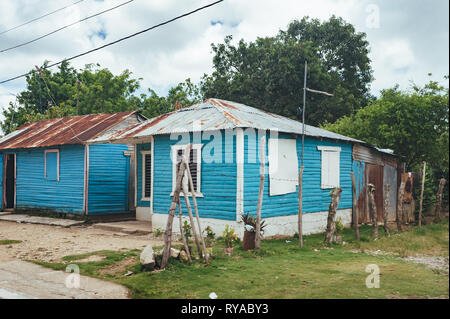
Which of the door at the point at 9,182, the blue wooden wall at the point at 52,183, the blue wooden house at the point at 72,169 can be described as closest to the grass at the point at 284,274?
the blue wooden house at the point at 72,169

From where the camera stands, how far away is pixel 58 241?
11.9 m

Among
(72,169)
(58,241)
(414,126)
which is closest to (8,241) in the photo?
(58,241)

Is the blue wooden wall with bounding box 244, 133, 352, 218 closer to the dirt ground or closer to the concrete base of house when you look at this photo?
the concrete base of house

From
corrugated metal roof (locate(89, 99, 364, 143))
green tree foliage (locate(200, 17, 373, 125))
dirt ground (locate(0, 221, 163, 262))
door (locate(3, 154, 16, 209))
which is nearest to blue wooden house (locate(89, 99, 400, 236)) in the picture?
corrugated metal roof (locate(89, 99, 364, 143))

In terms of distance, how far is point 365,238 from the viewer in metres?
11.9

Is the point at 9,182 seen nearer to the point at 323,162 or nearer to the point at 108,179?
the point at 108,179

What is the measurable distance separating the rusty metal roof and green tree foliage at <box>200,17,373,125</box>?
16.0 meters

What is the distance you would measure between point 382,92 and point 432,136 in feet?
9.80

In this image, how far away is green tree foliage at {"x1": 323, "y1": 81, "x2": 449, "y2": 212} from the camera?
1748 centimetres

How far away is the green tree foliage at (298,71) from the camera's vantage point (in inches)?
1244

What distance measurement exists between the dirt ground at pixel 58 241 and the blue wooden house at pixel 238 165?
1.67 meters

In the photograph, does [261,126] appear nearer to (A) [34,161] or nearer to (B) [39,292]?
(B) [39,292]

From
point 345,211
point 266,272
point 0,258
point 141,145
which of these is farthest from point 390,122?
point 0,258

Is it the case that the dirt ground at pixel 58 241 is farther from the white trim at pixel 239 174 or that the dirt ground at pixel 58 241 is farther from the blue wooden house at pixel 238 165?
the white trim at pixel 239 174
